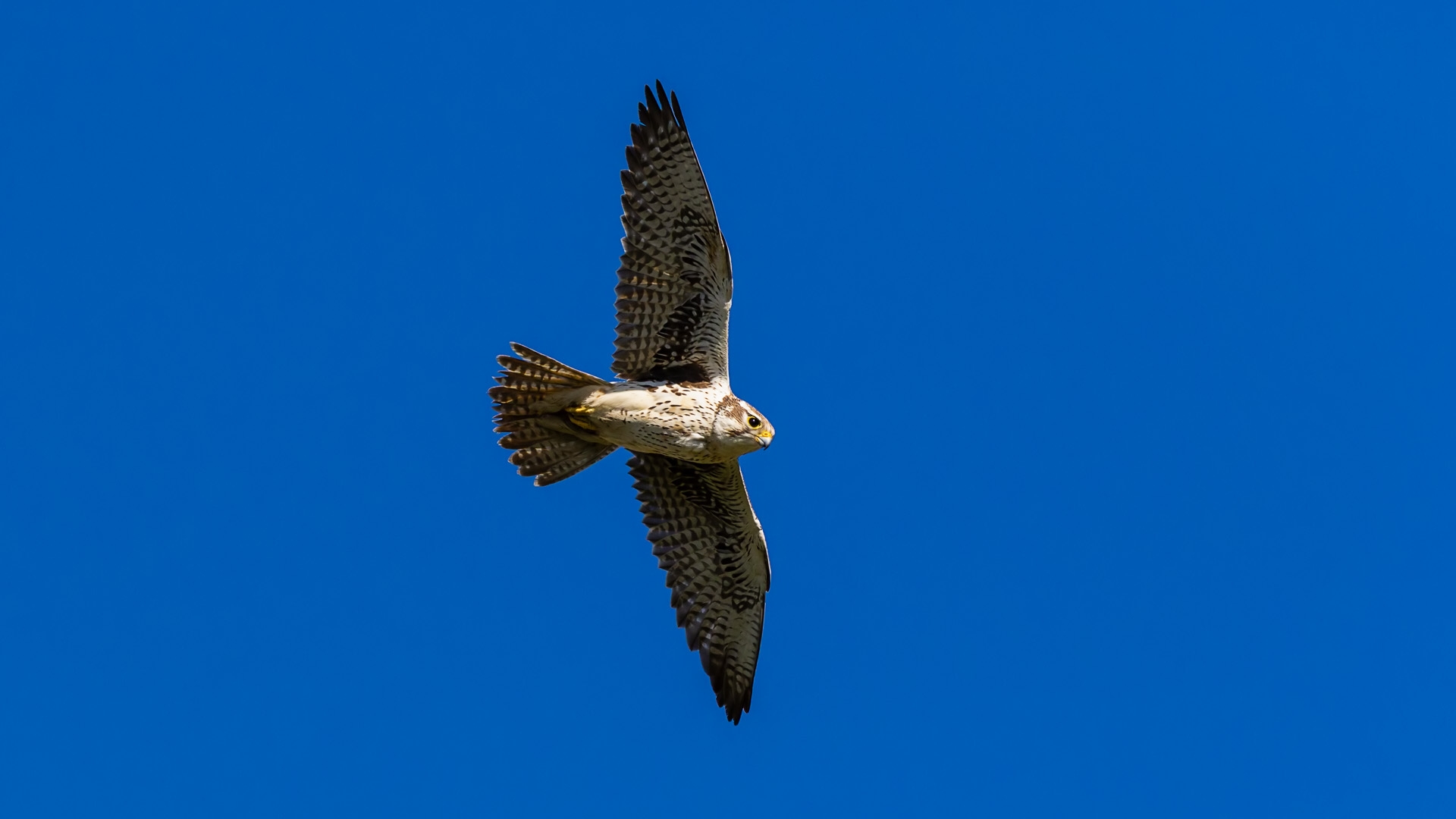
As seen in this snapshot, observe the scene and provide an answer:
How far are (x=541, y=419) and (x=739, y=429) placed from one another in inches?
56.5

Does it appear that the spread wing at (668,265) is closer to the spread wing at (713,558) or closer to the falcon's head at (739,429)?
the falcon's head at (739,429)

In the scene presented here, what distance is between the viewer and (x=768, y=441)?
12.2 m

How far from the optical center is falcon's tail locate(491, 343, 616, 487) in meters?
12.1

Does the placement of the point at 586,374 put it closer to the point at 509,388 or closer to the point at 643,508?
the point at 509,388

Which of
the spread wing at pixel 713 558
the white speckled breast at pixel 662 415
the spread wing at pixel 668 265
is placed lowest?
the spread wing at pixel 713 558

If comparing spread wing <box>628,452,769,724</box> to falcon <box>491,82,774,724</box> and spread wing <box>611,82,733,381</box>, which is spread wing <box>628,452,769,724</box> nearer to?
falcon <box>491,82,774,724</box>

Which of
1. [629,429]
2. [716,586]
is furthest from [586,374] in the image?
[716,586]

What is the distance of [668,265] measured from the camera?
12266 millimetres

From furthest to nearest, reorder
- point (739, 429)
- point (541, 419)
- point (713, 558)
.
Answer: point (713, 558) < point (541, 419) < point (739, 429)

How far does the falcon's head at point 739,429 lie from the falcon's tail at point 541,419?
2.91ft

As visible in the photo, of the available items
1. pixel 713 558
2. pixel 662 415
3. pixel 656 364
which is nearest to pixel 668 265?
pixel 656 364

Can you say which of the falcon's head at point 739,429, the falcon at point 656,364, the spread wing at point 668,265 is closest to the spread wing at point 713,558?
the falcon at point 656,364

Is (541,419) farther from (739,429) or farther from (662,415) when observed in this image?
(739,429)

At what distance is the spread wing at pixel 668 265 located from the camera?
12.2 m
